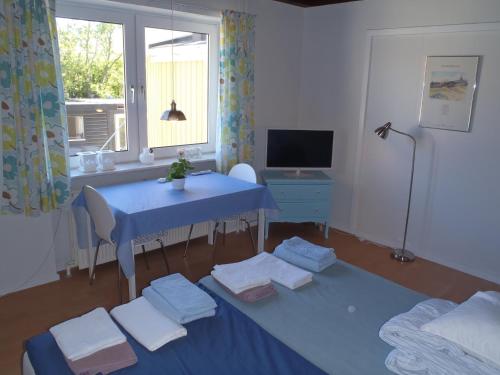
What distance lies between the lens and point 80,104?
137 inches

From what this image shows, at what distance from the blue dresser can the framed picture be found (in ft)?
3.76

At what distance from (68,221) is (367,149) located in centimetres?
290

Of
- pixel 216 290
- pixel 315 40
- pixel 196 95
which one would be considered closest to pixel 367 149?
pixel 315 40

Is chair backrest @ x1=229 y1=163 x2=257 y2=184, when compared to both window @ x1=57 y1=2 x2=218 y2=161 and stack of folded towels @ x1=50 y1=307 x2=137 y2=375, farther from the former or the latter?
stack of folded towels @ x1=50 y1=307 x2=137 y2=375

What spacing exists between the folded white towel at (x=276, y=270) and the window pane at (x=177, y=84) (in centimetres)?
202

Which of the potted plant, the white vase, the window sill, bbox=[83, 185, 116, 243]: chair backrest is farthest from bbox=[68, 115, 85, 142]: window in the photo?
the potted plant

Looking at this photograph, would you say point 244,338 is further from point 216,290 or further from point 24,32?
point 24,32

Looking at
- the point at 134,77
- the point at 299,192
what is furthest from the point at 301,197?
the point at 134,77

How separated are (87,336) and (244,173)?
2342 mm

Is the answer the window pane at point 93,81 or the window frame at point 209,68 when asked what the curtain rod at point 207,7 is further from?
the window pane at point 93,81

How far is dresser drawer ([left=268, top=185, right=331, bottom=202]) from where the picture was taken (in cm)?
430

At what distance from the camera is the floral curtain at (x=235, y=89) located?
13.1 ft

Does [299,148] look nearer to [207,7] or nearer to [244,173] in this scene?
[244,173]

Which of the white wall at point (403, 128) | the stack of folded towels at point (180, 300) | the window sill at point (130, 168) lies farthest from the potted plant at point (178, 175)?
the white wall at point (403, 128)
